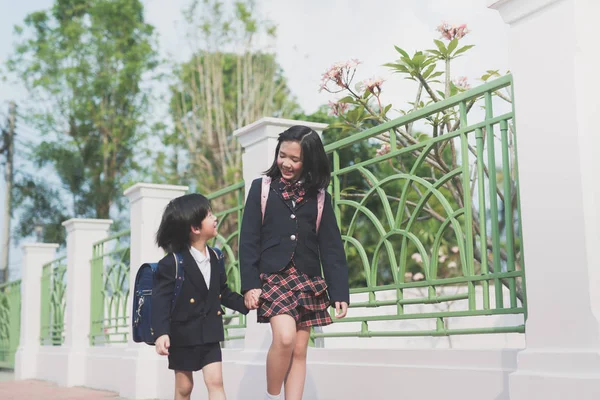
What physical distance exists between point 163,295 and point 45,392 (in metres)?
5.79

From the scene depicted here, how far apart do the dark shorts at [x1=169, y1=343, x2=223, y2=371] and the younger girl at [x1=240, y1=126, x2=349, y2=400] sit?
1.16 ft

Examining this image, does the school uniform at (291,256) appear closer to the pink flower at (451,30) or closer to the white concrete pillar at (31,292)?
the pink flower at (451,30)

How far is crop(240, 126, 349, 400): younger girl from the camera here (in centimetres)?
360

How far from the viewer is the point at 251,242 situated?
12.0ft

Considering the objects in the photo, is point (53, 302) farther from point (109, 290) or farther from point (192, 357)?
point (192, 357)

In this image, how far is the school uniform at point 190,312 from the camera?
382cm

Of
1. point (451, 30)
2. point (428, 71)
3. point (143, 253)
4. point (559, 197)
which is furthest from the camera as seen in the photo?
point (143, 253)

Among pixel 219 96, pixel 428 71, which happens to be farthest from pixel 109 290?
pixel 219 96

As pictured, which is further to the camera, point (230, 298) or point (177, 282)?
point (230, 298)

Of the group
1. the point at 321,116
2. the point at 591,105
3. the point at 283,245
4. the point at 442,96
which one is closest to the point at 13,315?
the point at 321,116

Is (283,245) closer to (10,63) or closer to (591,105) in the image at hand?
(591,105)

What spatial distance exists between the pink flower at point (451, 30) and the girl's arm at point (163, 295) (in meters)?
2.73

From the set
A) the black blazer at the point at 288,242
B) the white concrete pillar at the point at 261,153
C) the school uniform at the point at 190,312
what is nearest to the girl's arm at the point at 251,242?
the black blazer at the point at 288,242

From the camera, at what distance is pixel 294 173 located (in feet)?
12.1
